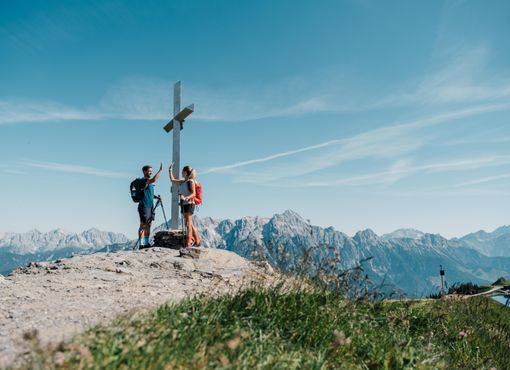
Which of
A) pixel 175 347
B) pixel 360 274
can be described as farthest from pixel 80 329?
pixel 360 274

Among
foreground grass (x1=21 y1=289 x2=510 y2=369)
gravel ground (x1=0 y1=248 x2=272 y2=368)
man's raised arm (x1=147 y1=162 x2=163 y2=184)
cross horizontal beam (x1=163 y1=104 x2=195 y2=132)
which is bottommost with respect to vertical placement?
foreground grass (x1=21 y1=289 x2=510 y2=369)

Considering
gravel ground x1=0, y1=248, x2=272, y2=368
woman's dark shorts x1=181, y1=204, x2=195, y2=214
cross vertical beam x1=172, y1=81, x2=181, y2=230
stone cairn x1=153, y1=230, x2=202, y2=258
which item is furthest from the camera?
cross vertical beam x1=172, y1=81, x2=181, y2=230

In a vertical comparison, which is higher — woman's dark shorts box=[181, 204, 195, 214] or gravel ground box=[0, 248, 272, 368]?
woman's dark shorts box=[181, 204, 195, 214]

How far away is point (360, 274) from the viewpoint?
6.67 meters

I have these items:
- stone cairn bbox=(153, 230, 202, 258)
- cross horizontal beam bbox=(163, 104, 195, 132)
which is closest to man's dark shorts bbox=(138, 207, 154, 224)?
stone cairn bbox=(153, 230, 202, 258)

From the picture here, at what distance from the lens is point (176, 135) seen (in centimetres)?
1741

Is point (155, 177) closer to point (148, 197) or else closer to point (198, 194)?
point (148, 197)

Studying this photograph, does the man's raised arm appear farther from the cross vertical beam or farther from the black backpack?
the cross vertical beam

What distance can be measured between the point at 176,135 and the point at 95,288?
10.8m

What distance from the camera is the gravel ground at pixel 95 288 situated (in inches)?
177

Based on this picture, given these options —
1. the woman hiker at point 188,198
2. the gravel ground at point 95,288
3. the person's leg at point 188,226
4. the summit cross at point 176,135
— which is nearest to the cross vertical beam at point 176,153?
the summit cross at point 176,135

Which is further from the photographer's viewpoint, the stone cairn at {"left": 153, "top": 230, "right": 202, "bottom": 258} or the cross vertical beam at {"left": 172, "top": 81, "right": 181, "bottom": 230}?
the cross vertical beam at {"left": 172, "top": 81, "right": 181, "bottom": 230}

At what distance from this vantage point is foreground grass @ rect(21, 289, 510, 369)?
11.0ft

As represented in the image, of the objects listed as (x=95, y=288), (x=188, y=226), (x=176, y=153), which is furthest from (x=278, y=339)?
(x=176, y=153)
